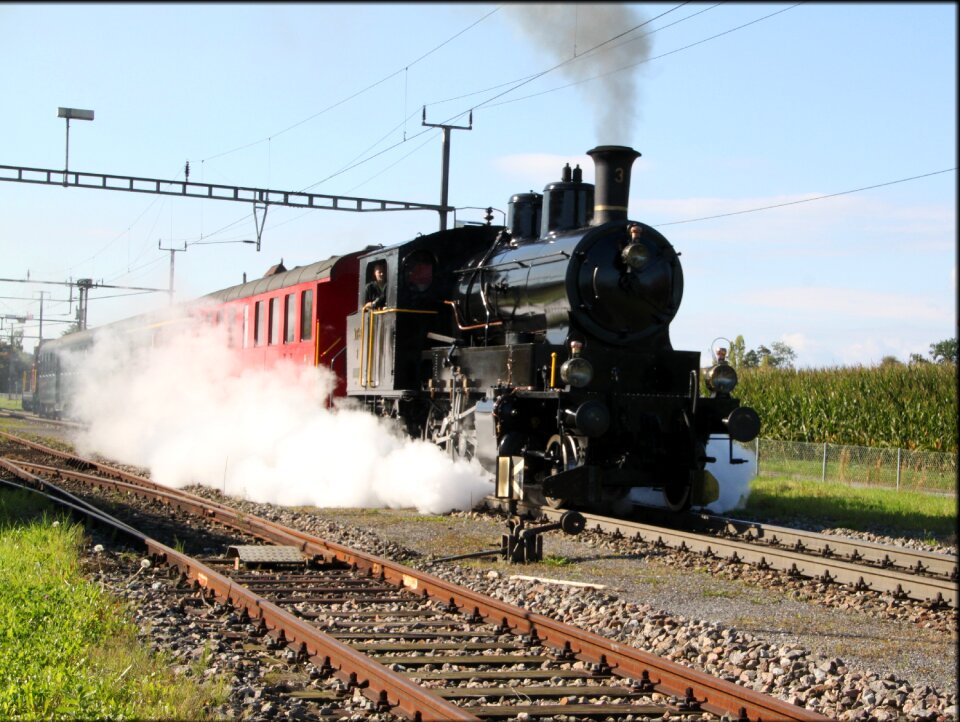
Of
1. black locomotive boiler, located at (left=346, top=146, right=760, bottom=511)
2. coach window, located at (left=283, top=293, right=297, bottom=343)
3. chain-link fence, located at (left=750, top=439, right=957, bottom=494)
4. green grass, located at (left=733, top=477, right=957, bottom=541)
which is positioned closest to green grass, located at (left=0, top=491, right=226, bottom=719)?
black locomotive boiler, located at (left=346, top=146, right=760, bottom=511)

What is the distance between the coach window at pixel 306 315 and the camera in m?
17.0

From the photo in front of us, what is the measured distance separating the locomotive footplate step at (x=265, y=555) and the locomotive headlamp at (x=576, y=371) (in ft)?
10.5

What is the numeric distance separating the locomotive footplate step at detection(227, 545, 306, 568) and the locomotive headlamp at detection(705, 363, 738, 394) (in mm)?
4947

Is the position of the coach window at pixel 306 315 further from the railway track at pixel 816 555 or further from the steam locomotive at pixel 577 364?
the railway track at pixel 816 555

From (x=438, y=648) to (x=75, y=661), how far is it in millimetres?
2148

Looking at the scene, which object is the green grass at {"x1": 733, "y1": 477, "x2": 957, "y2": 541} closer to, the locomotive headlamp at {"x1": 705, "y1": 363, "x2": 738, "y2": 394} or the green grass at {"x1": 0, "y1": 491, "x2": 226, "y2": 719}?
the locomotive headlamp at {"x1": 705, "y1": 363, "x2": 738, "y2": 394}

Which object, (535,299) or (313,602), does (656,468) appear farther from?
(313,602)

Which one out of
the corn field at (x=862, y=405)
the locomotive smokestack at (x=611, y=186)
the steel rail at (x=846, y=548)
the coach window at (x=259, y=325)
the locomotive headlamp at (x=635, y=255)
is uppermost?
the locomotive smokestack at (x=611, y=186)

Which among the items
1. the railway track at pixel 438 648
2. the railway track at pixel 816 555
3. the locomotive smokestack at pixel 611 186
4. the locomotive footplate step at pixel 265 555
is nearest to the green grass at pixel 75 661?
the railway track at pixel 438 648

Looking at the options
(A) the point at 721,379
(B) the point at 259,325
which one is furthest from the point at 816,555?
(B) the point at 259,325

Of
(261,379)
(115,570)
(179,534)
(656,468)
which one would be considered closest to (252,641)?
(115,570)

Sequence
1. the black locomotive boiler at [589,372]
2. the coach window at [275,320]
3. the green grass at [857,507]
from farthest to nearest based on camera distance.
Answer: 1. the coach window at [275,320]
2. the green grass at [857,507]
3. the black locomotive boiler at [589,372]

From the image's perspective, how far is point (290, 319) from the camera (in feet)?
59.1

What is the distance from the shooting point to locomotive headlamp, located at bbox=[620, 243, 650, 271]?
37.5 ft
